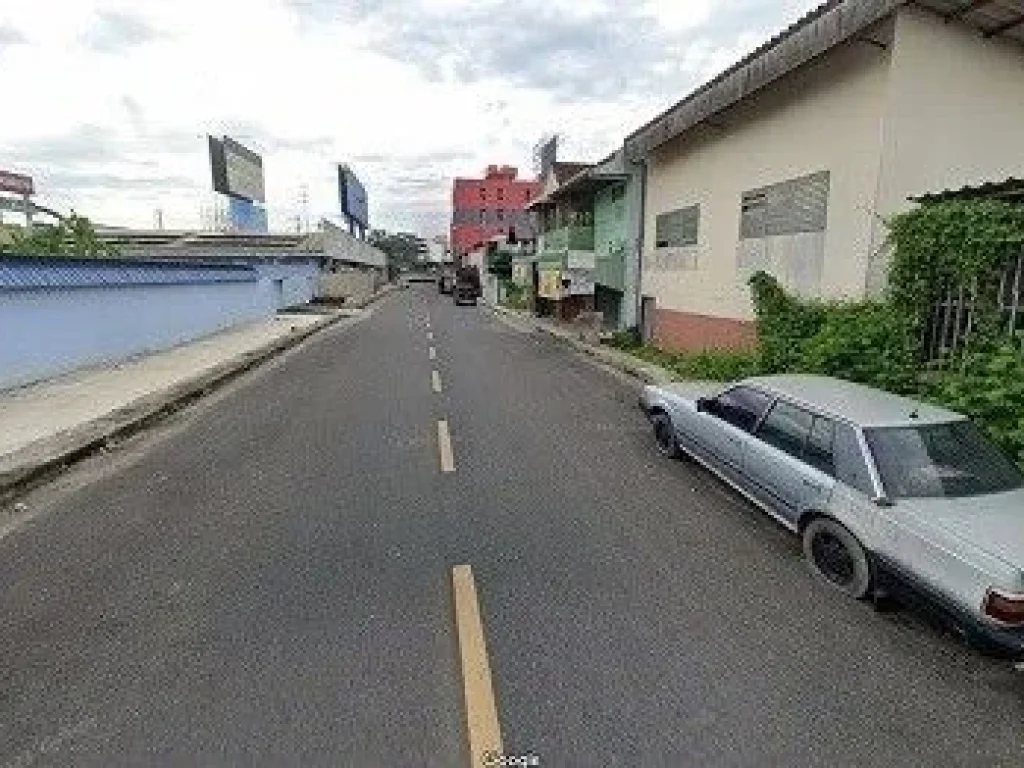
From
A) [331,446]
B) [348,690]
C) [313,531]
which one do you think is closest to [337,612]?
[348,690]

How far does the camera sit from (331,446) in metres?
9.24

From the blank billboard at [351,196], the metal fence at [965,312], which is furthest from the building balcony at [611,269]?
the blank billboard at [351,196]

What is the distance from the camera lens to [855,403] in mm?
6164

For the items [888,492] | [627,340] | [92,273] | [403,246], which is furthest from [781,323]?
[403,246]

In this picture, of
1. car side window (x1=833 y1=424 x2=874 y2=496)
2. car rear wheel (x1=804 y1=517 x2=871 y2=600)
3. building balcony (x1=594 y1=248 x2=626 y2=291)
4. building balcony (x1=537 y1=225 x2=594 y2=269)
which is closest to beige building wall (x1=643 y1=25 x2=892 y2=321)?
building balcony (x1=594 y1=248 x2=626 y2=291)

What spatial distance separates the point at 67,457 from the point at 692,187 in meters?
16.1

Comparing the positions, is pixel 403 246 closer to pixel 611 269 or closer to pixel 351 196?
pixel 351 196

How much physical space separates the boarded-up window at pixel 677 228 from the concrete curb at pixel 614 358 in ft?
11.6

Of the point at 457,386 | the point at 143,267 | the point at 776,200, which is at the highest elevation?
the point at 776,200

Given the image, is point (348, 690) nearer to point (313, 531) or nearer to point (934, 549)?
point (313, 531)

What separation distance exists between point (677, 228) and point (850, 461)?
637 inches

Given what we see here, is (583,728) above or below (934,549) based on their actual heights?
below

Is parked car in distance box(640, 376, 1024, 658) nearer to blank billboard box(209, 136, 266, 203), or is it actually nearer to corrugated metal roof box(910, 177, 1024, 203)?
corrugated metal roof box(910, 177, 1024, 203)

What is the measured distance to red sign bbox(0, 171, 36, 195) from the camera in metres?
61.2
